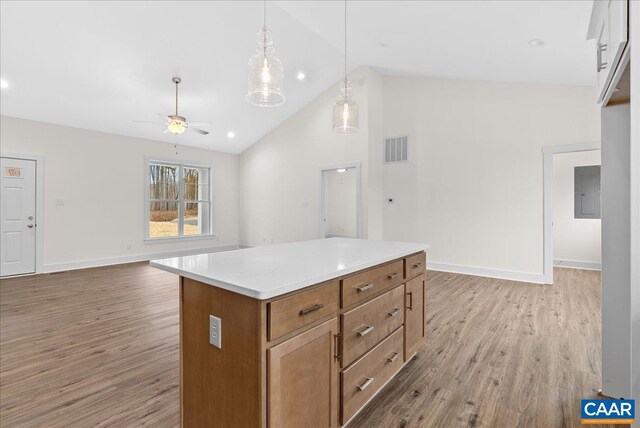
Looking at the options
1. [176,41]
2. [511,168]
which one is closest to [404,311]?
[511,168]

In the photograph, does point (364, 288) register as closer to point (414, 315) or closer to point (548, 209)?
point (414, 315)

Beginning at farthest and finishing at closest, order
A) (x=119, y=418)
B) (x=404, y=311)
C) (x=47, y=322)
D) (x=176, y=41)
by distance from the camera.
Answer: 1. (x=176, y=41)
2. (x=47, y=322)
3. (x=404, y=311)
4. (x=119, y=418)

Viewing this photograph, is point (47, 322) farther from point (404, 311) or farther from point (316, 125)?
point (316, 125)

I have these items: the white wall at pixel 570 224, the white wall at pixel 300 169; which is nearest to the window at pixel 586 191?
the white wall at pixel 570 224

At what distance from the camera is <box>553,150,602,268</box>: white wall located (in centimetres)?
588

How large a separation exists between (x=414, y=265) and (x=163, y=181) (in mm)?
6959

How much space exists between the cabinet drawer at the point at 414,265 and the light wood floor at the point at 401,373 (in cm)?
70

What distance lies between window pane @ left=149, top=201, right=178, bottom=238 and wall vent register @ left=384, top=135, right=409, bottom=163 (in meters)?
5.23

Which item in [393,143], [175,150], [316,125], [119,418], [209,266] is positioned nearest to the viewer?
[209,266]

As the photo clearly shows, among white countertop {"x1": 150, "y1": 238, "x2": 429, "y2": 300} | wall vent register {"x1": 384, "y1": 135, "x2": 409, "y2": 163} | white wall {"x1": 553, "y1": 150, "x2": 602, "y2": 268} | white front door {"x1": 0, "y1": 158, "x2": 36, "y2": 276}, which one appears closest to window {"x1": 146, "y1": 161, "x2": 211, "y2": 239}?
white front door {"x1": 0, "y1": 158, "x2": 36, "y2": 276}

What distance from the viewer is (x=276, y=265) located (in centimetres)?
158

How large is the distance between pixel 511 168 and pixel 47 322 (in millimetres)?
6485

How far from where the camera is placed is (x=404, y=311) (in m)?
2.14

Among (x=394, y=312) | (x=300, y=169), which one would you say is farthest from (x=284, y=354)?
(x=300, y=169)
